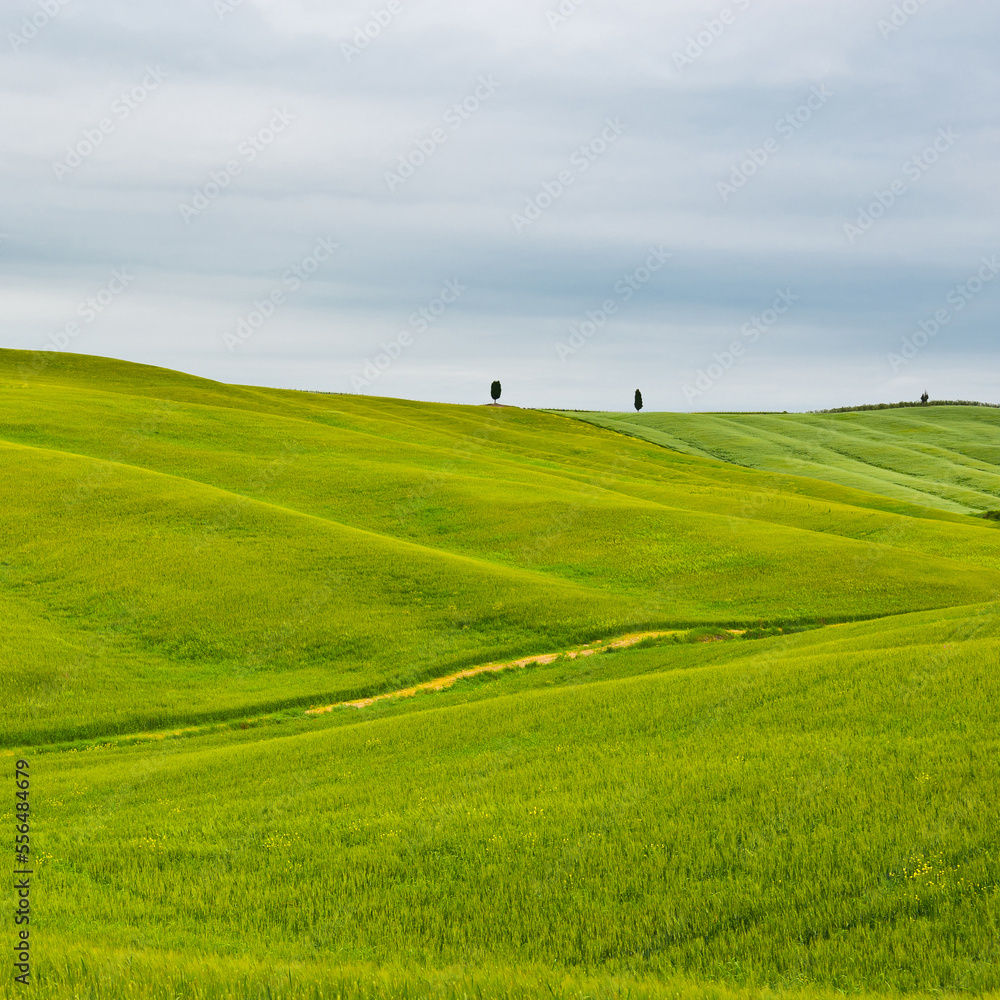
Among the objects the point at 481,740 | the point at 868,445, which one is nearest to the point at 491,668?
the point at 481,740

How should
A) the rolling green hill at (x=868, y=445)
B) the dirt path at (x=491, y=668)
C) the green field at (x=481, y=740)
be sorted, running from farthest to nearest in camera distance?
1. the rolling green hill at (x=868, y=445)
2. the dirt path at (x=491, y=668)
3. the green field at (x=481, y=740)

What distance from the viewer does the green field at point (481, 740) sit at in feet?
32.6

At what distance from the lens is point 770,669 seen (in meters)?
23.7

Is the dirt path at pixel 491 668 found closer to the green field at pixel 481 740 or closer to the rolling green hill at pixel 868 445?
the green field at pixel 481 740

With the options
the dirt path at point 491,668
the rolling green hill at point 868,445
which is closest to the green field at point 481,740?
the dirt path at point 491,668

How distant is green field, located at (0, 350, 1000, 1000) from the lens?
32.6ft

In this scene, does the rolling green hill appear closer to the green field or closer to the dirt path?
the green field

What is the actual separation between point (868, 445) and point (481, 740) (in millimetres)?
126127

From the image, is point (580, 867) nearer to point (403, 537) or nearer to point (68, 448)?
point (403, 537)

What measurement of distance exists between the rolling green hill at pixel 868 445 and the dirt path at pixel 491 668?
63198mm

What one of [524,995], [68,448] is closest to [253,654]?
[524,995]

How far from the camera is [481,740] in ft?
69.7

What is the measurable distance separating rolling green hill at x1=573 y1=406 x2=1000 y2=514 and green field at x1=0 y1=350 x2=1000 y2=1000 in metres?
38.6

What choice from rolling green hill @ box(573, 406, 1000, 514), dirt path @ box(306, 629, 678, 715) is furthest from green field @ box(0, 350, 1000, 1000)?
rolling green hill @ box(573, 406, 1000, 514)
